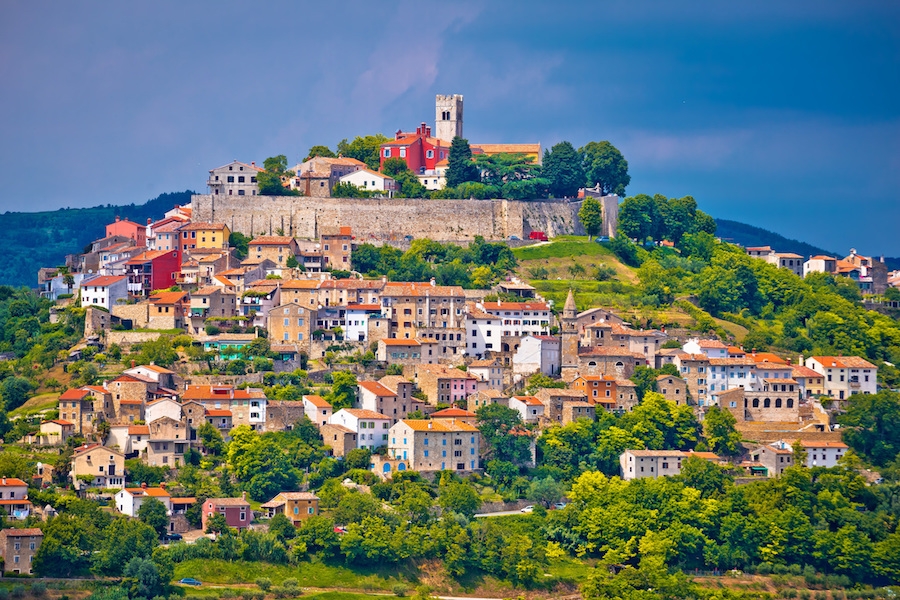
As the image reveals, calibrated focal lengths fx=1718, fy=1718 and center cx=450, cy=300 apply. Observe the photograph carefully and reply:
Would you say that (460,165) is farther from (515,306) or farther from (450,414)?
(450,414)

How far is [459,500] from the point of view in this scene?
69312 millimetres

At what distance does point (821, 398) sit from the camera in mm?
80812

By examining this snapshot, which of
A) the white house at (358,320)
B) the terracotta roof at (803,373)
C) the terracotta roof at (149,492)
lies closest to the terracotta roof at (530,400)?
the white house at (358,320)

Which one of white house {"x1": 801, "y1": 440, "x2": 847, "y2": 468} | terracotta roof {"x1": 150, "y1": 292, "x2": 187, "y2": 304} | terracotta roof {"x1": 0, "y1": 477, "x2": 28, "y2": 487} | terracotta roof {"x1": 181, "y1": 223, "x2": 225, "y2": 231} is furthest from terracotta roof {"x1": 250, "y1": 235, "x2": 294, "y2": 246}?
white house {"x1": 801, "y1": 440, "x2": 847, "y2": 468}

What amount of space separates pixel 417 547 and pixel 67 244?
8122cm

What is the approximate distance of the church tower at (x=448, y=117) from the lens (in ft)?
361

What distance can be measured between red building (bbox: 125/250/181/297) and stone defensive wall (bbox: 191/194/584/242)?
644 centimetres

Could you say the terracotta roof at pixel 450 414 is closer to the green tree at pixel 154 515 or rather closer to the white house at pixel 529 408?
the white house at pixel 529 408

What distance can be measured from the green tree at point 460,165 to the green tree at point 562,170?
13.9 feet

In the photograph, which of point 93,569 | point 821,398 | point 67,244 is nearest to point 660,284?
point 821,398

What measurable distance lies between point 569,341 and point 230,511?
21493mm

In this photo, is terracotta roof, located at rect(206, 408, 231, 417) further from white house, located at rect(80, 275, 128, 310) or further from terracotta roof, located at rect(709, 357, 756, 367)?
terracotta roof, located at rect(709, 357, 756, 367)

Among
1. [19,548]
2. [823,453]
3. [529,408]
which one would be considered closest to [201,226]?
[529,408]

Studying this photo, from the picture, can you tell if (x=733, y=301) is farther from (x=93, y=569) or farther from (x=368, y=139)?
(x=93, y=569)
